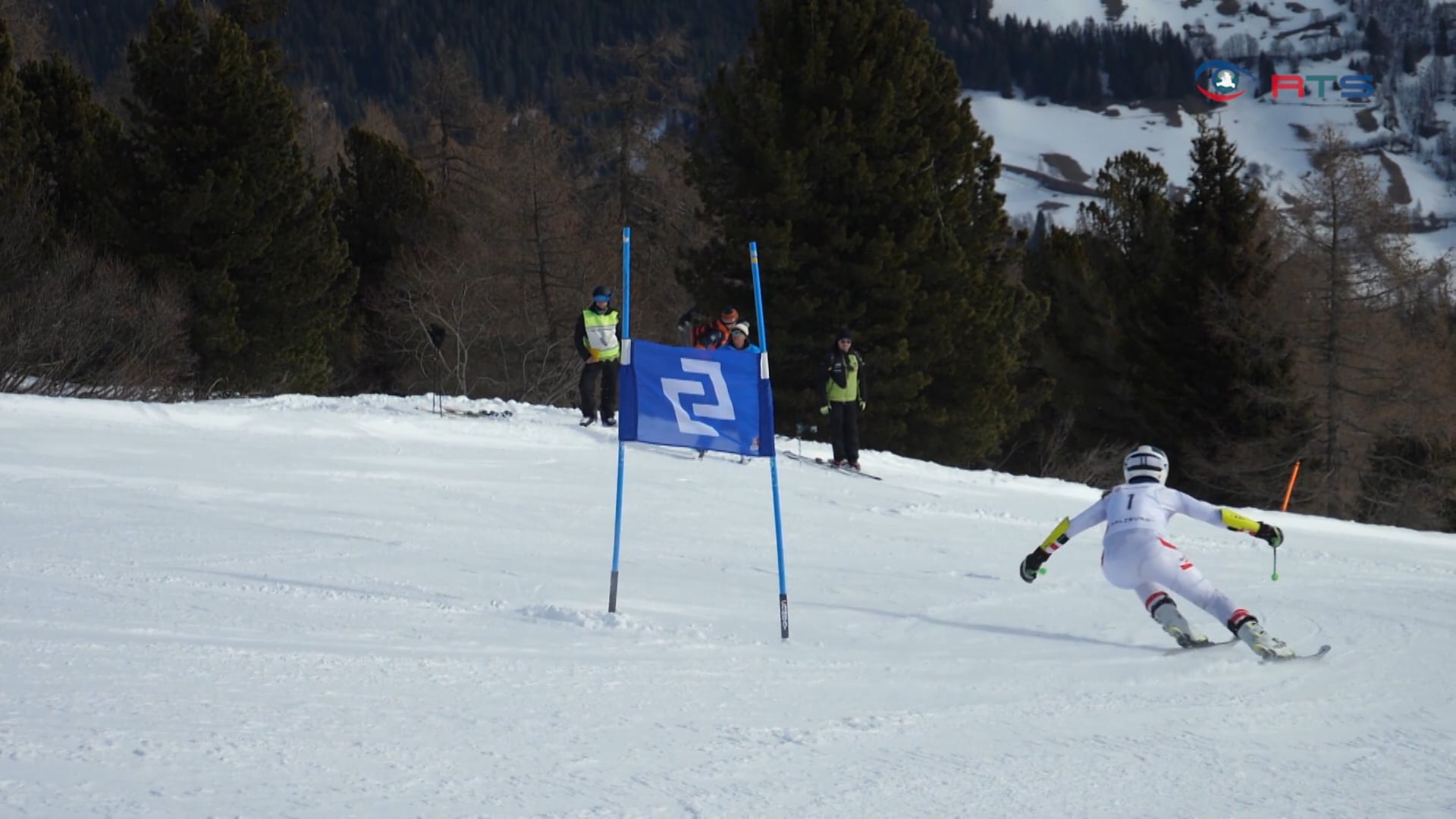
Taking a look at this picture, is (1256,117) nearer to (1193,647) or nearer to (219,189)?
(219,189)

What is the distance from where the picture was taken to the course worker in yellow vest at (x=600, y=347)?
57.2ft

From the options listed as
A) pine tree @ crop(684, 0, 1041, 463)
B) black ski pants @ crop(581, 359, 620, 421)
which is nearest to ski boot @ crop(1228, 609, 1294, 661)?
black ski pants @ crop(581, 359, 620, 421)

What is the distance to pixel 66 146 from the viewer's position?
3094cm

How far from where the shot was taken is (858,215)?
3069 cm

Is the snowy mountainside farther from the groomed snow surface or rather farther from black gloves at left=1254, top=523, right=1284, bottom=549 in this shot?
black gloves at left=1254, top=523, right=1284, bottom=549

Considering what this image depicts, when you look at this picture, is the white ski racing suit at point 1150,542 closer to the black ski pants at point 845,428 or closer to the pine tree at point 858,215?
the black ski pants at point 845,428

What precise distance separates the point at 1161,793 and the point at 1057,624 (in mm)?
3641

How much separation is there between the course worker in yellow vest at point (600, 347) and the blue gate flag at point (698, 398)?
29.9 feet

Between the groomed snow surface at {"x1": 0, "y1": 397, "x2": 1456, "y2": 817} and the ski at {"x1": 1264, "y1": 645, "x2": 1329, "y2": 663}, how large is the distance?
0.28 ft

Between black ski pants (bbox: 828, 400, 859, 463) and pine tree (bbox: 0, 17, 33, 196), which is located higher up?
pine tree (bbox: 0, 17, 33, 196)

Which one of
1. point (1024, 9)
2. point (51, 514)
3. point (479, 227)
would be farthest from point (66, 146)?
point (1024, 9)

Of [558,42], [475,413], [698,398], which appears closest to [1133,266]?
[475,413]

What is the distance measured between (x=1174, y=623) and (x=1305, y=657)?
30.3 inches

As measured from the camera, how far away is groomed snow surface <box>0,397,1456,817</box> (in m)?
5.02
